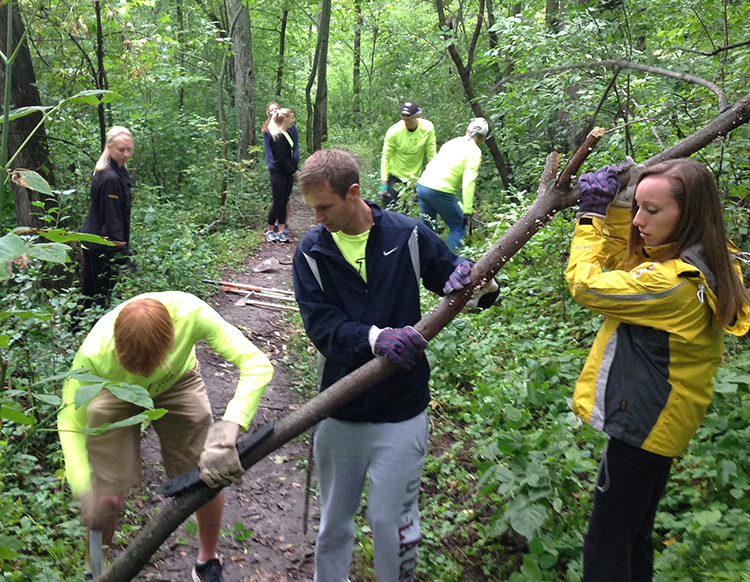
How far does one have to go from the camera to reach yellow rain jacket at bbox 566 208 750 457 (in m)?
2.04

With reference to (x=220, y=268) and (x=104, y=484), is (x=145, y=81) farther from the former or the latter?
(x=104, y=484)

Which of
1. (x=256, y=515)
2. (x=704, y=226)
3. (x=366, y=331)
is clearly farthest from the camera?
(x=256, y=515)

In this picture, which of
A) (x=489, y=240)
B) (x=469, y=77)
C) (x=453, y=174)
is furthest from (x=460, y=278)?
(x=469, y=77)

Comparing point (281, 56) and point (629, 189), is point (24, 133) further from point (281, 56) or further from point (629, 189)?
point (281, 56)

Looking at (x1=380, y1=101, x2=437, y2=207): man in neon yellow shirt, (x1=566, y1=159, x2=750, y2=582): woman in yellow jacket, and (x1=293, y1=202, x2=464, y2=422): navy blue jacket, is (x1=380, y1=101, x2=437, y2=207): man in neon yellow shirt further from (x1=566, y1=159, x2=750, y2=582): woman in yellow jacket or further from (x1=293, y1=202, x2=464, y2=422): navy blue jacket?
(x1=566, y1=159, x2=750, y2=582): woman in yellow jacket

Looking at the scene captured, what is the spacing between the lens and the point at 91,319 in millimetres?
4914

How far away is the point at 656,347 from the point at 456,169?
5.02 metres

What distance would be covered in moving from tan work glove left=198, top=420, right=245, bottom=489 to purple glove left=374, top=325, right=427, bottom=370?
69 cm

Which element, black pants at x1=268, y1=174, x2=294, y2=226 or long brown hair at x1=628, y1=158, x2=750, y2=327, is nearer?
long brown hair at x1=628, y1=158, x2=750, y2=327

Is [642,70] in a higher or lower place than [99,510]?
higher

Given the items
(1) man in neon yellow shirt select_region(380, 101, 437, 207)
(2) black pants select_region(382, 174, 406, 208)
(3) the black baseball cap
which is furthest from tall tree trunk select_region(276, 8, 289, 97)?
(3) the black baseball cap

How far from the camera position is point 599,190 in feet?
7.59

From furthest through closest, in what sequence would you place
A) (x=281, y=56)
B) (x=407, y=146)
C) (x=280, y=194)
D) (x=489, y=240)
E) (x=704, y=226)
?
(x=281, y=56), (x=280, y=194), (x=407, y=146), (x=489, y=240), (x=704, y=226)

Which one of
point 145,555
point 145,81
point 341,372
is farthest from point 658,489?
point 145,81
